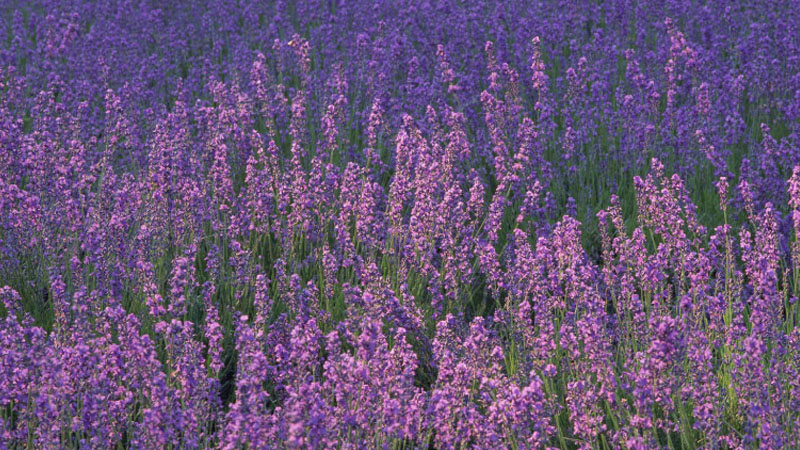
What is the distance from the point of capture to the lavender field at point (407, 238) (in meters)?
2.80

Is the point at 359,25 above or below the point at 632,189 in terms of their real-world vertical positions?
above

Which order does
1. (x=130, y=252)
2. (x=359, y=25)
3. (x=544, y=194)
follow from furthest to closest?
(x=359, y=25)
(x=544, y=194)
(x=130, y=252)

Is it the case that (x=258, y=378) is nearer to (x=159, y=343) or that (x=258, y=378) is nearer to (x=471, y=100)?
(x=159, y=343)

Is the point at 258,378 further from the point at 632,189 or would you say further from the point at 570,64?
the point at 570,64

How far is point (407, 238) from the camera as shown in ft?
13.6

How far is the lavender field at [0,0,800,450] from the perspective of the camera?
2.80 m

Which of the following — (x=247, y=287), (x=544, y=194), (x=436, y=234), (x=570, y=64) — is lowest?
(x=247, y=287)

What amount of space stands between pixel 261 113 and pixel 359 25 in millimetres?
1651

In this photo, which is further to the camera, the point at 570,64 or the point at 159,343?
the point at 570,64

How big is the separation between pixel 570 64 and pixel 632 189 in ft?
5.05

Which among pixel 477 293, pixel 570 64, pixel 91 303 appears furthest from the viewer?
pixel 570 64

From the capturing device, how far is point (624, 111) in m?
5.01

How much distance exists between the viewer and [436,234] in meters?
3.92

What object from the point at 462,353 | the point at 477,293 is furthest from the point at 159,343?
the point at 477,293
